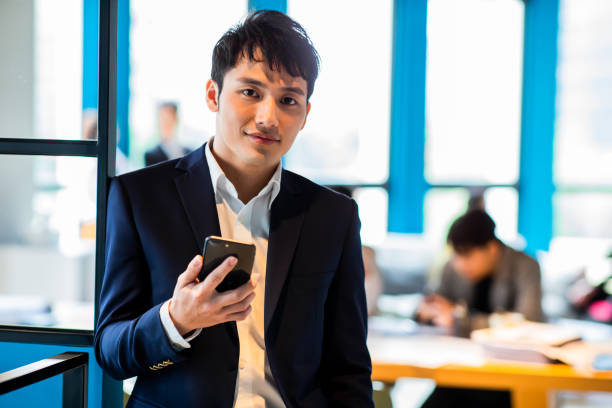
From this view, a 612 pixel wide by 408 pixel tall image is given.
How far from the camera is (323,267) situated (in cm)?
143

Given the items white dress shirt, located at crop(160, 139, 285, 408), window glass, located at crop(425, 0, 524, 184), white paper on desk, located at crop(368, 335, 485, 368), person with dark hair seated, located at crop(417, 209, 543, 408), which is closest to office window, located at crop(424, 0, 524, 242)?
window glass, located at crop(425, 0, 524, 184)

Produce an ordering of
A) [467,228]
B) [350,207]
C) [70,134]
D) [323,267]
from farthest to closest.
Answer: [467,228]
[70,134]
[350,207]
[323,267]

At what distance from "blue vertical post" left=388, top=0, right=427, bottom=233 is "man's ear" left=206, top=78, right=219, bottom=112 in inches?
191

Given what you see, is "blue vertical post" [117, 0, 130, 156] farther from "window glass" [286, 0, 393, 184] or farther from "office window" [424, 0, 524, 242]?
"office window" [424, 0, 524, 242]

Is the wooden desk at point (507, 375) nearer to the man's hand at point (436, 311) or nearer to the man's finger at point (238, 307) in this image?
the man's hand at point (436, 311)

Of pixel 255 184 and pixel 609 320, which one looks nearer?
pixel 255 184

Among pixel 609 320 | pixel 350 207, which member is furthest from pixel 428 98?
pixel 350 207

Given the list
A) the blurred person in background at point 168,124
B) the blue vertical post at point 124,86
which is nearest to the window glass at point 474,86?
the blurred person in background at point 168,124

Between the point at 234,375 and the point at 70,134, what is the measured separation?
2.85 feet

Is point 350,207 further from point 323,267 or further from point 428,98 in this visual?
point 428,98

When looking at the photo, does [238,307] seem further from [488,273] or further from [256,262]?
[488,273]

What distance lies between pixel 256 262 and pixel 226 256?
345 mm

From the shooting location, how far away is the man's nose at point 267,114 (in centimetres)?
131

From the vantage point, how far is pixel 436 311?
3.18m
